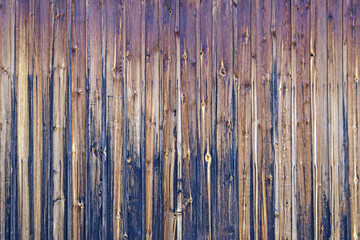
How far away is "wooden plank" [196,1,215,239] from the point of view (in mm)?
2305

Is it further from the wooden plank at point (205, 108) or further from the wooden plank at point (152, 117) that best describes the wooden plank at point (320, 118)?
the wooden plank at point (152, 117)

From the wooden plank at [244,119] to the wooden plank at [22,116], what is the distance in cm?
145

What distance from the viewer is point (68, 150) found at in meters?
2.28

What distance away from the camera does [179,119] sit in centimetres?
232

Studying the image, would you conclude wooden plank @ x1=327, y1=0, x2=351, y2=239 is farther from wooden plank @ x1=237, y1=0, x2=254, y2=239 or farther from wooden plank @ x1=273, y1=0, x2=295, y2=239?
wooden plank @ x1=237, y1=0, x2=254, y2=239

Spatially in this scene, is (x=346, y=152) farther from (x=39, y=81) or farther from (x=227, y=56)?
(x=39, y=81)

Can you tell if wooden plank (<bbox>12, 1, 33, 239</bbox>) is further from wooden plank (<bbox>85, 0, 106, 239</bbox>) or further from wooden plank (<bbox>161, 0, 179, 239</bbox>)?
wooden plank (<bbox>161, 0, 179, 239</bbox>)

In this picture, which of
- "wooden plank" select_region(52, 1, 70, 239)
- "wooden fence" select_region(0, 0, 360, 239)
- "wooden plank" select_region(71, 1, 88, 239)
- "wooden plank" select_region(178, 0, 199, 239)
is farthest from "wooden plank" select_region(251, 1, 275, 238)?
"wooden plank" select_region(52, 1, 70, 239)

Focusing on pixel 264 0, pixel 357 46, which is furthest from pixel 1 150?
pixel 357 46

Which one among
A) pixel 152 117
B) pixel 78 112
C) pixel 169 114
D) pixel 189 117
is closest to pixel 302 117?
pixel 189 117

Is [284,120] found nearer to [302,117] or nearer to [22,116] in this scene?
[302,117]

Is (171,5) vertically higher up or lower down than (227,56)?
higher up

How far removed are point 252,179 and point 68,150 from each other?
1280mm

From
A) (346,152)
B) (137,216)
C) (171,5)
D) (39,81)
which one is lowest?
(137,216)
